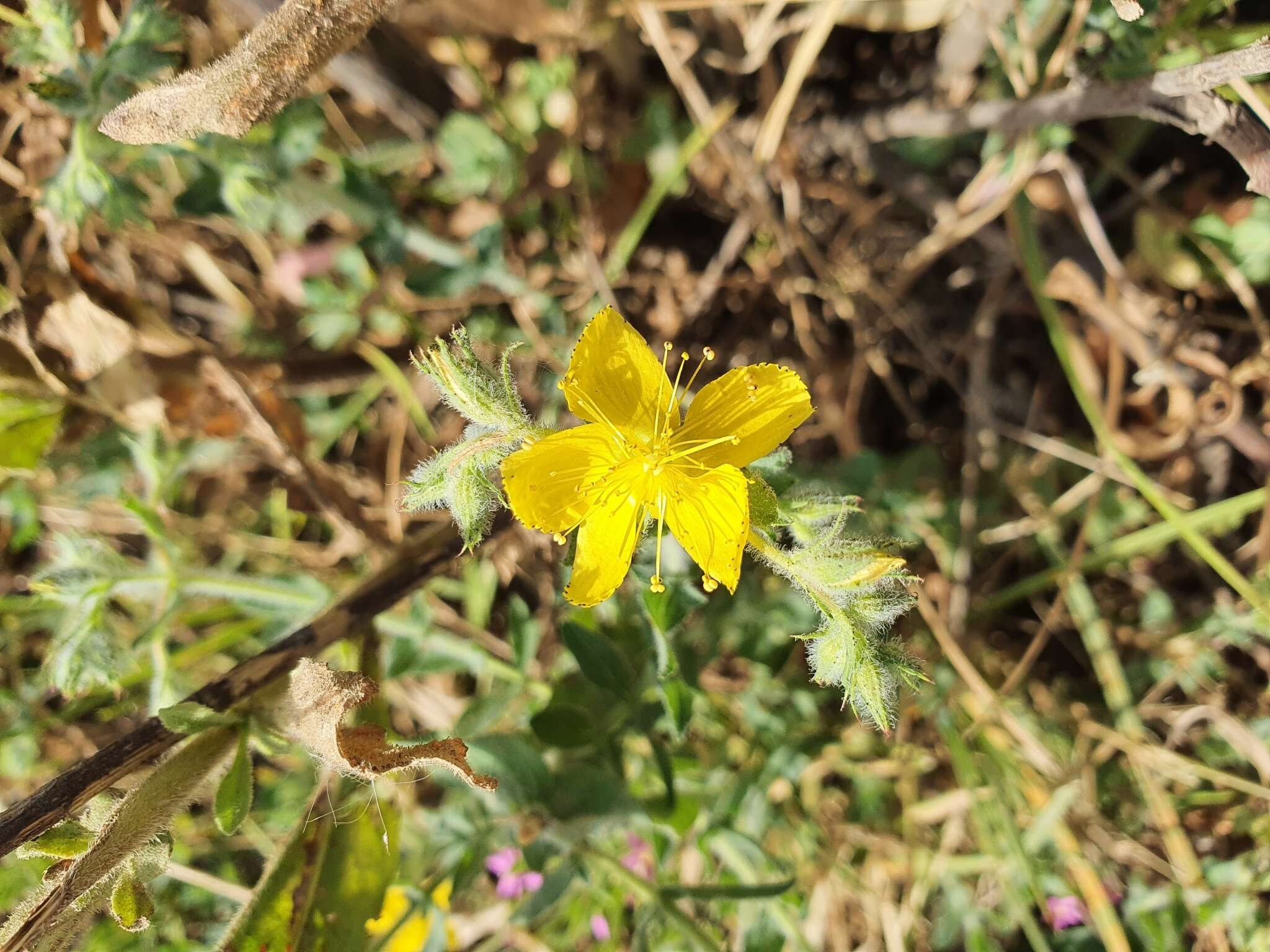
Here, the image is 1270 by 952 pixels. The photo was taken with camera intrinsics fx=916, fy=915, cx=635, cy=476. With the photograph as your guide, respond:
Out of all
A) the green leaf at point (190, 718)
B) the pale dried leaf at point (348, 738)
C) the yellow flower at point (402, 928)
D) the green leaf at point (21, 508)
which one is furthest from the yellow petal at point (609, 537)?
the green leaf at point (21, 508)

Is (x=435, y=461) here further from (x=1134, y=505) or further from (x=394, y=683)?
(x=1134, y=505)

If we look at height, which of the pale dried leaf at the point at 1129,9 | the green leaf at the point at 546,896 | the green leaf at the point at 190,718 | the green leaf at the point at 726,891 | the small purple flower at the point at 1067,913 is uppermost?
the pale dried leaf at the point at 1129,9

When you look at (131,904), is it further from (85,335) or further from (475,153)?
(475,153)

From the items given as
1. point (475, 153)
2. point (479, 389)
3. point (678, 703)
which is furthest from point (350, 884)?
point (475, 153)

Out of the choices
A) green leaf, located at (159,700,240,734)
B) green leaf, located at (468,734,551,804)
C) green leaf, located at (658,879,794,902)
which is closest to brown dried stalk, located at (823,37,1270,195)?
green leaf, located at (658,879,794,902)

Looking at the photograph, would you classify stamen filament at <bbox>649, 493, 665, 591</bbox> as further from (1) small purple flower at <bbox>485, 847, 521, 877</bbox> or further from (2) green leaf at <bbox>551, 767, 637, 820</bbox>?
(1) small purple flower at <bbox>485, 847, 521, 877</bbox>

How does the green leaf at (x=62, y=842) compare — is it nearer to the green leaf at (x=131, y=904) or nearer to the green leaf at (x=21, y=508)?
the green leaf at (x=131, y=904)
